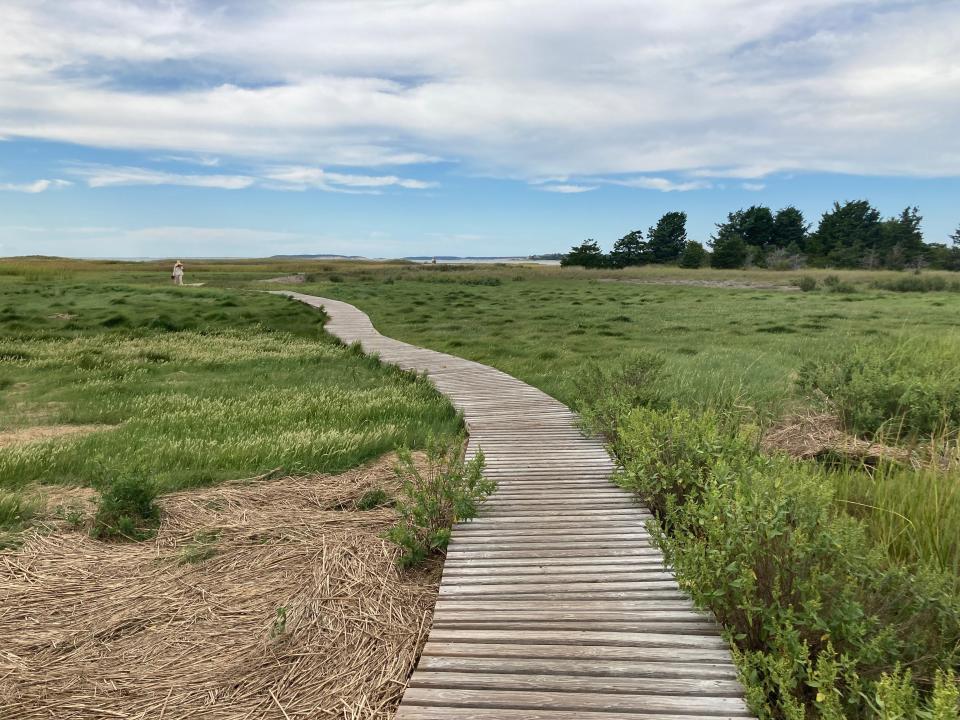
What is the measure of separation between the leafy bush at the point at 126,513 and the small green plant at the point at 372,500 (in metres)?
1.77

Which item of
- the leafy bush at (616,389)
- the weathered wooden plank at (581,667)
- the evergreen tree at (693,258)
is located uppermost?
the evergreen tree at (693,258)

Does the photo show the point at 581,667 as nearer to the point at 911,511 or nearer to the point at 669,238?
the point at 911,511

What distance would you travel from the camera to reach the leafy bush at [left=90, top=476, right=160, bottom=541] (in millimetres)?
5199

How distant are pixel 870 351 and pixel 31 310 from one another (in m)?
27.6

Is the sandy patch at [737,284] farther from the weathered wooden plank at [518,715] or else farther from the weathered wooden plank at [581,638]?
the weathered wooden plank at [518,715]

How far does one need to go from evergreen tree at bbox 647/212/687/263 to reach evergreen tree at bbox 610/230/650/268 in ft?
5.22

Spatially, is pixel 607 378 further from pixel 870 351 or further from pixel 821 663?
pixel 821 663

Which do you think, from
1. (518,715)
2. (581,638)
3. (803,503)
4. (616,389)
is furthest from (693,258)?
(518,715)

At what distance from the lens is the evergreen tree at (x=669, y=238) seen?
10781cm

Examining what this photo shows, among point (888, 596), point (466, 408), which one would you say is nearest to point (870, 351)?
point (466, 408)

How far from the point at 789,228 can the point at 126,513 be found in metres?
115

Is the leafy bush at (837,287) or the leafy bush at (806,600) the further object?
the leafy bush at (837,287)

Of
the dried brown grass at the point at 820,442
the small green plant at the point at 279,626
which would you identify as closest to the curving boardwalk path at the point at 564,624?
the small green plant at the point at 279,626

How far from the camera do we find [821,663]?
2.54 meters
